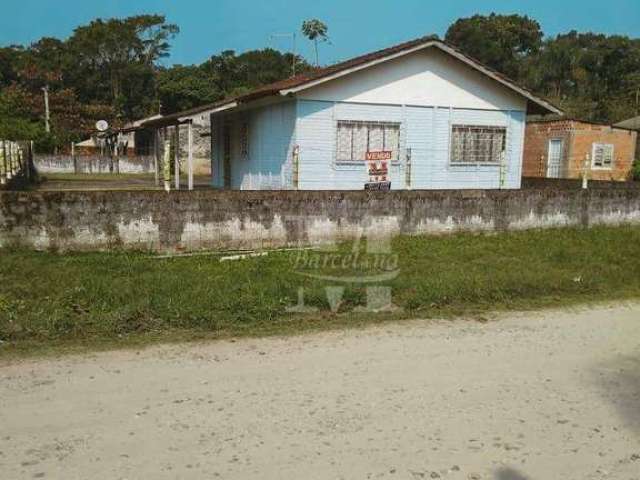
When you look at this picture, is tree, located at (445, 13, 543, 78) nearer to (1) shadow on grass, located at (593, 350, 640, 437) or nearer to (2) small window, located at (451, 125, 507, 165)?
(2) small window, located at (451, 125, 507, 165)

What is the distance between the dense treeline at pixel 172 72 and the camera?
46.7 metres

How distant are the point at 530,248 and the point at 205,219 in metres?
5.35

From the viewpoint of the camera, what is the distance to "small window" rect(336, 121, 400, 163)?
15039 mm

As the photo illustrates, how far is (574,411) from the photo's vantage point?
3.89 meters

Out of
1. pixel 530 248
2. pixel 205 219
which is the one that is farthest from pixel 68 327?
pixel 530 248

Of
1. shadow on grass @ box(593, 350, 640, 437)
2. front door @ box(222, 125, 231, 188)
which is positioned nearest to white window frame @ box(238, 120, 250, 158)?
front door @ box(222, 125, 231, 188)

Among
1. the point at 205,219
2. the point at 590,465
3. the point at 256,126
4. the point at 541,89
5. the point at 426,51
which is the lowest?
the point at 590,465

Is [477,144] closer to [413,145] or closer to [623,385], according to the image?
[413,145]

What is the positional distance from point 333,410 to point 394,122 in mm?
12523

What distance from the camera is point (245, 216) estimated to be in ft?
29.6

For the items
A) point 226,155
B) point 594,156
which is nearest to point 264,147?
point 226,155

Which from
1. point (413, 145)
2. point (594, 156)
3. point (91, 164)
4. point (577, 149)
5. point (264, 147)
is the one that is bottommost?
point (91, 164)

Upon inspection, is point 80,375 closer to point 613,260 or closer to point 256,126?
point 613,260

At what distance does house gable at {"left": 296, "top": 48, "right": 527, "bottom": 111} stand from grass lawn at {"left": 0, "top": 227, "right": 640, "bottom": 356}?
21.0ft
